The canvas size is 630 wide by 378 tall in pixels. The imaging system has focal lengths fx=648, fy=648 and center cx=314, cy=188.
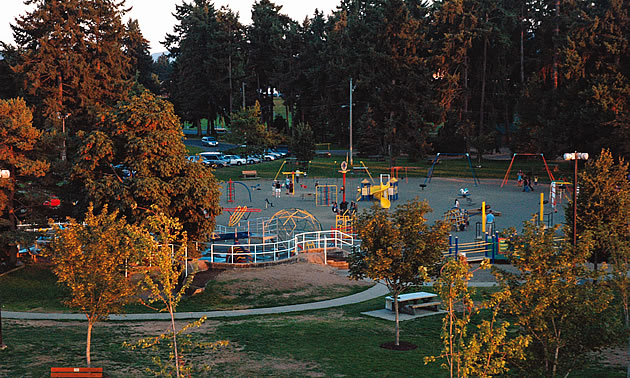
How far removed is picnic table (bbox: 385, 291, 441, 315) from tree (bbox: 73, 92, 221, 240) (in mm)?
9378

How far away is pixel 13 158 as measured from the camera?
31.1 meters

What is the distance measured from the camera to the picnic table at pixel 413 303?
79.5ft

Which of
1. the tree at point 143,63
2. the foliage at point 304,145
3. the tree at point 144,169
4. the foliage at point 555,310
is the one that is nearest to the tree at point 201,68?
the tree at point 143,63

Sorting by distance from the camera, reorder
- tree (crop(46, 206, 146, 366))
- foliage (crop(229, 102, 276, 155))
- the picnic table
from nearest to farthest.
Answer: tree (crop(46, 206, 146, 366)) → the picnic table → foliage (crop(229, 102, 276, 155))

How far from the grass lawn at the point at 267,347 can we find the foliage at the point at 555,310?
416cm

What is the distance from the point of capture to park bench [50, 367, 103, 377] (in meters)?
14.5

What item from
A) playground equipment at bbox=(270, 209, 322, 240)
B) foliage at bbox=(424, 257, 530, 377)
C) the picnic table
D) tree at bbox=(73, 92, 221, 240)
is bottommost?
the picnic table

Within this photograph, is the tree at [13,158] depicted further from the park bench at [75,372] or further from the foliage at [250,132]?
the foliage at [250,132]

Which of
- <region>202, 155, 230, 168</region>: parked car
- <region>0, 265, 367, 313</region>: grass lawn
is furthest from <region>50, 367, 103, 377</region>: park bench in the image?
<region>202, 155, 230, 168</region>: parked car

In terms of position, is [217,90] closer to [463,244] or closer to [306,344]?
[463,244]

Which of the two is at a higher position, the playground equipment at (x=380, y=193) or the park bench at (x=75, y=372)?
the playground equipment at (x=380, y=193)

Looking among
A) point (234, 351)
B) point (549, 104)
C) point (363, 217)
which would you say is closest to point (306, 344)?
point (234, 351)

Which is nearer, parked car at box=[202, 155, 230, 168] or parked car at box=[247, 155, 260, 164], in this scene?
parked car at box=[202, 155, 230, 168]

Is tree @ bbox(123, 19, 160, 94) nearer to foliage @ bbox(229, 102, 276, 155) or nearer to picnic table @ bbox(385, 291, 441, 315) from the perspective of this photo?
foliage @ bbox(229, 102, 276, 155)
